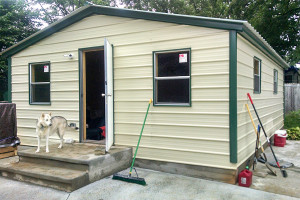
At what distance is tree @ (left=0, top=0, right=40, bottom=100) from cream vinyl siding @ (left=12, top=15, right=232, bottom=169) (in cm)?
785

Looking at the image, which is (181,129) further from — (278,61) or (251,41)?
(278,61)

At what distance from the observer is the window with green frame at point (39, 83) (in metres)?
6.06

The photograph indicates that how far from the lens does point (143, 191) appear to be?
3.72 metres

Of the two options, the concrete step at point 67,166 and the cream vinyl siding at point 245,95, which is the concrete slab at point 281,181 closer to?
the cream vinyl siding at point 245,95

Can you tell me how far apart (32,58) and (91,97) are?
2.04 metres

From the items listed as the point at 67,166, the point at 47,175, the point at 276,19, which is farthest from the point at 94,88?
the point at 276,19

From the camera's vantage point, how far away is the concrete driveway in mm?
3521

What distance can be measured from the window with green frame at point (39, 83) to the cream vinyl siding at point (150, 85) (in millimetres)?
172

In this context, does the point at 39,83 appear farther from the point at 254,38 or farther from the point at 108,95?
the point at 254,38

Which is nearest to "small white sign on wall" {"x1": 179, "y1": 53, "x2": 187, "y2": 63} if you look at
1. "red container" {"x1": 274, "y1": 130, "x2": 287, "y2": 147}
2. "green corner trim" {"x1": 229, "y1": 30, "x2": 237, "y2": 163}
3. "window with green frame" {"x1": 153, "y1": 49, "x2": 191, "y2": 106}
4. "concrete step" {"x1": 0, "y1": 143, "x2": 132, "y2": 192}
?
"window with green frame" {"x1": 153, "y1": 49, "x2": 191, "y2": 106}

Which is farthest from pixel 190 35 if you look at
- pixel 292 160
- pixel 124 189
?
pixel 292 160

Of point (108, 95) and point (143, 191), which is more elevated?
point (108, 95)

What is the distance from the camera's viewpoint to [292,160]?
552 cm

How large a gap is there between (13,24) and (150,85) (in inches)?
485
